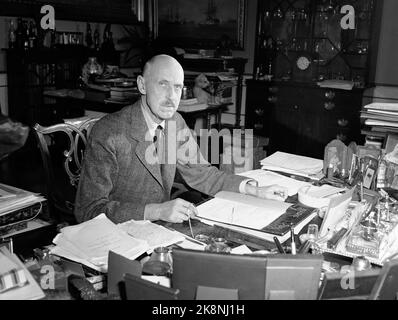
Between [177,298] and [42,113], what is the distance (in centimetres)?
483

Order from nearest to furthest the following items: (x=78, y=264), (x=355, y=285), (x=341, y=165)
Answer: (x=355, y=285) → (x=78, y=264) → (x=341, y=165)

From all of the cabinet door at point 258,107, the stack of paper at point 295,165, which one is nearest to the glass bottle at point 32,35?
the cabinet door at point 258,107

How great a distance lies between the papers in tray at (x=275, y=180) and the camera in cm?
237

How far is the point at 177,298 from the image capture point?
1.04 metres

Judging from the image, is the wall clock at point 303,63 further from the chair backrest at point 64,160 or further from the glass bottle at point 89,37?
the chair backrest at point 64,160

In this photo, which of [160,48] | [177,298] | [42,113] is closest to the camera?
[177,298]

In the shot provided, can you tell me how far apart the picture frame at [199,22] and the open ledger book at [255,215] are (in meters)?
4.36

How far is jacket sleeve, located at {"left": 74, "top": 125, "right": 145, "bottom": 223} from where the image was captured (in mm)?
2006

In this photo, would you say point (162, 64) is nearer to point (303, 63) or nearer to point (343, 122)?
point (343, 122)

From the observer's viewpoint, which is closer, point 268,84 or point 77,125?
point 77,125

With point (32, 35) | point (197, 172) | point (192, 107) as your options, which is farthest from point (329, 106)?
point (32, 35)
